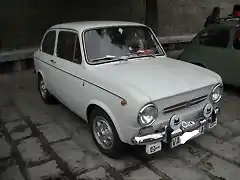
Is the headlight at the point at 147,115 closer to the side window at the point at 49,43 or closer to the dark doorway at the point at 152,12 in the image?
the side window at the point at 49,43

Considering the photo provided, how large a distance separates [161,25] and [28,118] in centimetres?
818

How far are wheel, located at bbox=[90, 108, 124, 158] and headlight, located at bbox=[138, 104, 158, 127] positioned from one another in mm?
469

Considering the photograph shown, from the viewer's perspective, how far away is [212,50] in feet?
19.8

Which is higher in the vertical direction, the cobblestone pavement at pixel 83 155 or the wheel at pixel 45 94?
the wheel at pixel 45 94

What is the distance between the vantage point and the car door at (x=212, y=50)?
5824 millimetres

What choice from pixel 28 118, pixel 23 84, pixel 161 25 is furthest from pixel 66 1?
pixel 28 118

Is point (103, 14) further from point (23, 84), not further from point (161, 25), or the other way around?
point (23, 84)

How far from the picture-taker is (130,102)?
9.71ft

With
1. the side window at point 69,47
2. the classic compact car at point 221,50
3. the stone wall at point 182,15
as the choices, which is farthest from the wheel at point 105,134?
the stone wall at point 182,15

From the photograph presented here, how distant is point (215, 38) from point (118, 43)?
2.99 meters

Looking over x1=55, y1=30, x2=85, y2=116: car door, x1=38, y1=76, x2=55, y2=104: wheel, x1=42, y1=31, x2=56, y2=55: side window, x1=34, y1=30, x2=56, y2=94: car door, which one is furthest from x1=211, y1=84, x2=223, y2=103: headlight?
x1=38, y1=76, x2=55, y2=104: wheel

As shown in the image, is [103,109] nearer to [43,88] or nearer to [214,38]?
[43,88]

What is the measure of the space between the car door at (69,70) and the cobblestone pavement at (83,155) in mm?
529

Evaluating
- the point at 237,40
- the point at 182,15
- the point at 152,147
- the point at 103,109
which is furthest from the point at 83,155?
the point at 182,15
